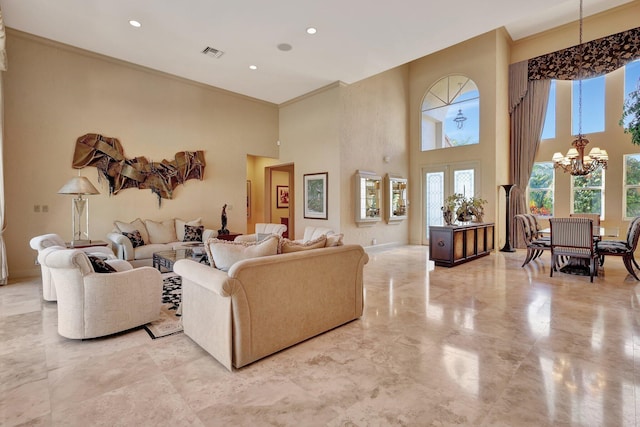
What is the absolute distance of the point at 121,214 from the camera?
5.71 m

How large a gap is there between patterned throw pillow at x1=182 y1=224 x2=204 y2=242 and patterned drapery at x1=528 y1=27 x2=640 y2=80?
8.72m

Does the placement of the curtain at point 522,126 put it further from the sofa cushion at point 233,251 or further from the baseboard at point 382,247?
the sofa cushion at point 233,251

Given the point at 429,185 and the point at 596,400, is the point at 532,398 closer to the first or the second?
the point at 596,400

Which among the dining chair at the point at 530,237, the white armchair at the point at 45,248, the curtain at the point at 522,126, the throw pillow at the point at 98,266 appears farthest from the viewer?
the curtain at the point at 522,126

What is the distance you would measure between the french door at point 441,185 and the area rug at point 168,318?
6839 millimetres

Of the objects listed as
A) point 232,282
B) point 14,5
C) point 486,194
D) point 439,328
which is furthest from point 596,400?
point 14,5

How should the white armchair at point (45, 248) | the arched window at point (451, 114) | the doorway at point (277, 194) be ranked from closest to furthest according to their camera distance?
the white armchair at point (45, 248) < the arched window at point (451, 114) < the doorway at point (277, 194)

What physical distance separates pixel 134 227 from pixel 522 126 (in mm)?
9183

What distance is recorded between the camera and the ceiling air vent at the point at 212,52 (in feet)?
17.4

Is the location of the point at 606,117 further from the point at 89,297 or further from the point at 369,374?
the point at 89,297

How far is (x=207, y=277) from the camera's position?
2266 mm

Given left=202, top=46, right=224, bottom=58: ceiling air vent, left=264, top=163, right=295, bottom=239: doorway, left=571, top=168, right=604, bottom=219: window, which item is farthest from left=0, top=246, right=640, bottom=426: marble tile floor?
left=264, top=163, right=295, bottom=239: doorway

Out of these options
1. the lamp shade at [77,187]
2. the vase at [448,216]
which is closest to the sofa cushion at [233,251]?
the lamp shade at [77,187]

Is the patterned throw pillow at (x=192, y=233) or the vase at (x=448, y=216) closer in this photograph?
the patterned throw pillow at (x=192, y=233)
